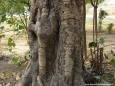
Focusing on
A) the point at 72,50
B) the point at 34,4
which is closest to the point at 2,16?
the point at 34,4

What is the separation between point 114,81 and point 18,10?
3.23 metres

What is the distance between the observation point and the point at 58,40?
3.35 metres

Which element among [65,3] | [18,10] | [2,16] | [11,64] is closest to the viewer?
[65,3]

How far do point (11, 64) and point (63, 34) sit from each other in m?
3.44

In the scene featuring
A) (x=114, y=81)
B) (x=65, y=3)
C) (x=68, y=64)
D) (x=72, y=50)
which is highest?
(x=65, y=3)

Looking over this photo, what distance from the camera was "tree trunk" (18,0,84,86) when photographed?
3.14 meters

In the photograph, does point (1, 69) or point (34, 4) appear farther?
point (1, 69)

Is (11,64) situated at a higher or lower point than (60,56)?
lower

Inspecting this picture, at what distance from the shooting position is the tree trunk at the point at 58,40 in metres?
3.14

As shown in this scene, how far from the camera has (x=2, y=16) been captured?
5.43m

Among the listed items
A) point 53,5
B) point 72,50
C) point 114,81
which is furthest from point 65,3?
point 114,81

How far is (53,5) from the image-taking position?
10.8 ft

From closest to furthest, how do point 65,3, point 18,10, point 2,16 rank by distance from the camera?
point 65,3 < point 2,16 < point 18,10

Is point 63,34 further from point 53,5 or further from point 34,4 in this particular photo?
point 34,4
